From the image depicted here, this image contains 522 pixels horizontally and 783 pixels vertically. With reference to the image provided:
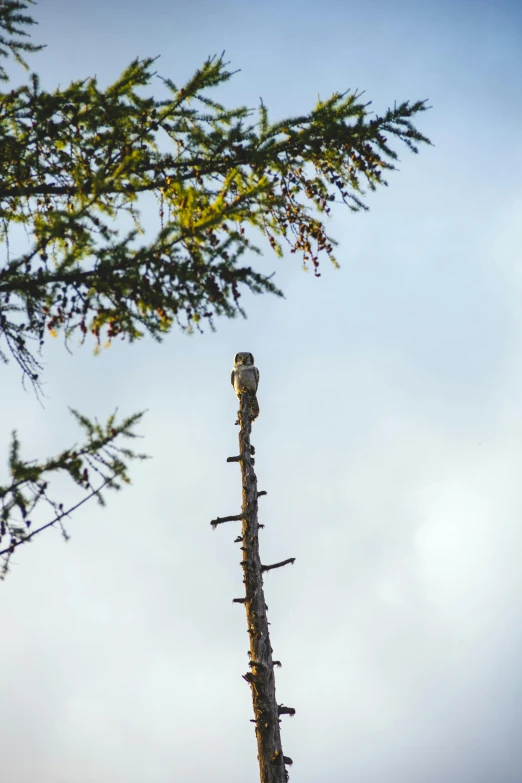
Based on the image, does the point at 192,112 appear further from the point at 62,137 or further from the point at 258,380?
the point at 258,380

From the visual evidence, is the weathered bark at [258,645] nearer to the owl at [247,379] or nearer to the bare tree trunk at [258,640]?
the bare tree trunk at [258,640]

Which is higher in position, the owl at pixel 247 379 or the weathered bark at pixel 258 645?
the owl at pixel 247 379

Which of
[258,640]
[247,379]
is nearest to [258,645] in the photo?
[258,640]

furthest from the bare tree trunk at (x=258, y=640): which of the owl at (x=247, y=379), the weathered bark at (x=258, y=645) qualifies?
the owl at (x=247, y=379)

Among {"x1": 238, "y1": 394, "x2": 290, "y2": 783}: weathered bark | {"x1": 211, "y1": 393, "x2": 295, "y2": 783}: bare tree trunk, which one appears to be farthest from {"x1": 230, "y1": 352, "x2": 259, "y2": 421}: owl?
{"x1": 238, "y1": 394, "x2": 290, "y2": 783}: weathered bark

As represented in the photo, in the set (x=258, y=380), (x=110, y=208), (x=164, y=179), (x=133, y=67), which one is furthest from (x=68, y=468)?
(x=258, y=380)

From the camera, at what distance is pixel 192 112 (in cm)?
570

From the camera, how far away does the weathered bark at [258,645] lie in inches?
262

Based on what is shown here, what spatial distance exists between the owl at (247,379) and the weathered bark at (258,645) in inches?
36.1

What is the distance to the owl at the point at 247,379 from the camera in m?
9.61

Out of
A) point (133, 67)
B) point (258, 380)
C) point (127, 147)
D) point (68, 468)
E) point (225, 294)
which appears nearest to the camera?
point (68, 468)

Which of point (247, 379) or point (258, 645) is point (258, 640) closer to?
point (258, 645)

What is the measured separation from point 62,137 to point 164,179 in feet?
3.77

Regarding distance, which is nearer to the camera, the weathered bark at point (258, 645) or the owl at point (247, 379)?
the weathered bark at point (258, 645)
